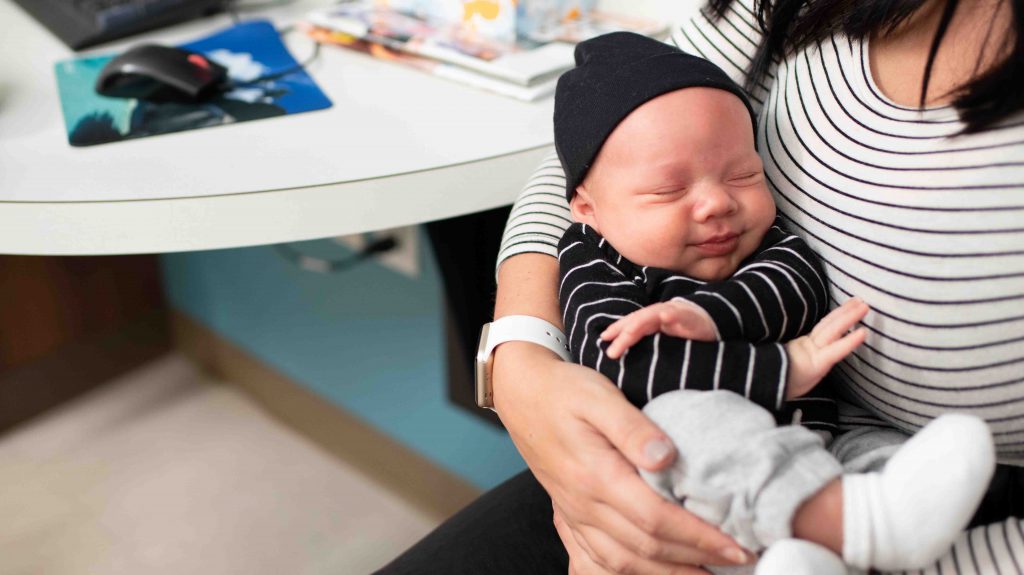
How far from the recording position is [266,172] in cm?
82

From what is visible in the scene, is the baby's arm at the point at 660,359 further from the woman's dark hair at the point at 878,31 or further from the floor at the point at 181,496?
the floor at the point at 181,496

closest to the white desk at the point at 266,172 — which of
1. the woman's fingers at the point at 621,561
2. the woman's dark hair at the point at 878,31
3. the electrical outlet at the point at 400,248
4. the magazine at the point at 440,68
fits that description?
the magazine at the point at 440,68

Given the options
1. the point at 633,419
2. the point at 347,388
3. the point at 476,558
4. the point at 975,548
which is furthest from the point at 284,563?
the point at 975,548

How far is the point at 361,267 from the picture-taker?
1707 mm

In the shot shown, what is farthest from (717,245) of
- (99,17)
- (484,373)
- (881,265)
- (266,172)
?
(99,17)

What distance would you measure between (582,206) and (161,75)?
490mm

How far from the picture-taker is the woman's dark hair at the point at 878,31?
0.62 metres

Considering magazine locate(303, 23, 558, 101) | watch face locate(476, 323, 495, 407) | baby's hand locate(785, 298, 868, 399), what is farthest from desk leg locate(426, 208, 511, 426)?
baby's hand locate(785, 298, 868, 399)

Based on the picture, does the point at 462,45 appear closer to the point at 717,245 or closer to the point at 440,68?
the point at 440,68

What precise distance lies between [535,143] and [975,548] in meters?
0.52

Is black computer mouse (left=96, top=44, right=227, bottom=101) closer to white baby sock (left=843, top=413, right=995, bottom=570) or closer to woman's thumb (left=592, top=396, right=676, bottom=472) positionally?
woman's thumb (left=592, top=396, right=676, bottom=472)

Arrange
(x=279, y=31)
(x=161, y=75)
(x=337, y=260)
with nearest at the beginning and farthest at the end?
(x=161, y=75)
(x=279, y=31)
(x=337, y=260)

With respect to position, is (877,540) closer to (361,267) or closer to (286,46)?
(286,46)

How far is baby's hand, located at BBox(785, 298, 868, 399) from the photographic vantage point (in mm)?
616
